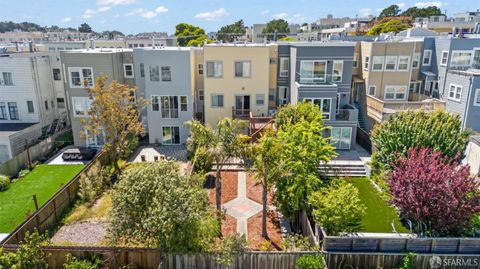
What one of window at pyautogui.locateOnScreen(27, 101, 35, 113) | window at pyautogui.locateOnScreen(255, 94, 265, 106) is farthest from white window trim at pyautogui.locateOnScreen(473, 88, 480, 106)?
window at pyautogui.locateOnScreen(27, 101, 35, 113)

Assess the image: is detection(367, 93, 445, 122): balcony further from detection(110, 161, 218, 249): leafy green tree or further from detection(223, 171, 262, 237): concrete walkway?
detection(110, 161, 218, 249): leafy green tree

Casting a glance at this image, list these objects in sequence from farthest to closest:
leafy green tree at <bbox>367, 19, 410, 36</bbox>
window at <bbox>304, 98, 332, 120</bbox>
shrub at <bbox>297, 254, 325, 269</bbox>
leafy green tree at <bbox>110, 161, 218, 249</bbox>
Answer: leafy green tree at <bbox>367, 19, 410, 36</bbox> → window at <bbox>304, 98, 332, 120</bbox> → shrub at <bbox>297, 254, 325, 269</bbox> → leafy green tree at <bbox>110, 161, 218, 249</bbox>

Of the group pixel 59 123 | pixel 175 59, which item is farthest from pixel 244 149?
pixel 59 123

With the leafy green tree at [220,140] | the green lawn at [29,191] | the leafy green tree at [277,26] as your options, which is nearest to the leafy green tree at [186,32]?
the leafy green tree at [277,26]

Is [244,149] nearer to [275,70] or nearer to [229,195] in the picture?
[229,195]

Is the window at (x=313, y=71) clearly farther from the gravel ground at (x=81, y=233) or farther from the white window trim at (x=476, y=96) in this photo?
the gravel ground at (x=81, y=233)

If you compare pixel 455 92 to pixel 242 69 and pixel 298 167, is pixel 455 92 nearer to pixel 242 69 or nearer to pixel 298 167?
pixel 242 69
